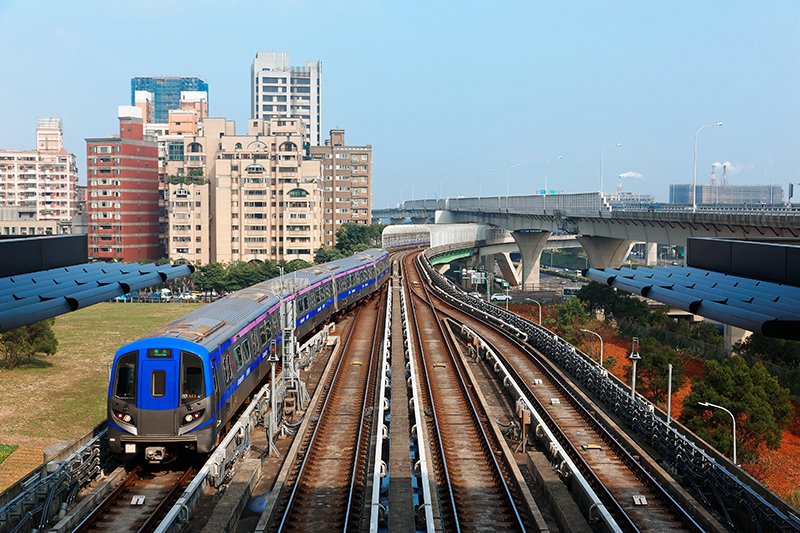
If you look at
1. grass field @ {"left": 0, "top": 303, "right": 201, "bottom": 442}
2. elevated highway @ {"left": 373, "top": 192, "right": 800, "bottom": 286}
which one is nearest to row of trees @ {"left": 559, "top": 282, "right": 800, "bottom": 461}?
elevated highway @ {"left": 373, "top": 192, "right": 800, "bottom": 286}

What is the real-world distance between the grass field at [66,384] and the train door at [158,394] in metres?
19.6

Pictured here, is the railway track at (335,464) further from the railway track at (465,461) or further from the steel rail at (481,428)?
the steel rail at (481,428)

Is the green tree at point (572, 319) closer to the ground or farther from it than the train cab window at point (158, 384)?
closer to the ground

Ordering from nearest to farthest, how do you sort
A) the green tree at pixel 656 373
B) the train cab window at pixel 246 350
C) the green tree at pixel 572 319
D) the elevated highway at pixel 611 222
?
1. the train cab window at pixel 246 350
2. the green tree at pixel 656 373
3. the elevated highway at pixel 611 222
4. the green tree at pixel 572 319

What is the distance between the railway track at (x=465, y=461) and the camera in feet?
47.9

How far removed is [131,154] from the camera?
4119 inches

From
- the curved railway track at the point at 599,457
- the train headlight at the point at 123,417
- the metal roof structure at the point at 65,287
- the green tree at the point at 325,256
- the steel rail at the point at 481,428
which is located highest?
the metal roof structure at the point at 65,287

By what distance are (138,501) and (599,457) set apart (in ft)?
38.0

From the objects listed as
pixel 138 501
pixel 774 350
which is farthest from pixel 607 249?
pixel 138 501

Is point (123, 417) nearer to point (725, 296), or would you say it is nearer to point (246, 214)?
point (725, 296)

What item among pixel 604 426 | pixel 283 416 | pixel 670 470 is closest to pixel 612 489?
pixel 670 470

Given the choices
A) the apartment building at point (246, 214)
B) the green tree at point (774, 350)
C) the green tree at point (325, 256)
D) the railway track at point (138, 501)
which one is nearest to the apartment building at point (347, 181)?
the apartment building at point (246, 214)

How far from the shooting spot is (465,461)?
59.7 ft

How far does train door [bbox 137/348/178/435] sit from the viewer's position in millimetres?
14898
